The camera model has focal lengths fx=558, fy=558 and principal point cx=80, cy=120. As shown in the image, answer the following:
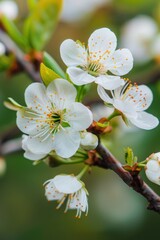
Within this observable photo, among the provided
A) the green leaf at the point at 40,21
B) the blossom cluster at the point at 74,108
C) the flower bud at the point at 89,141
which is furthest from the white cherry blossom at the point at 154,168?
the green leaf at the point at 40,21

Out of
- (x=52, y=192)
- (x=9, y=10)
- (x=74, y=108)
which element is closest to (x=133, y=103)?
(x=74, y=108)

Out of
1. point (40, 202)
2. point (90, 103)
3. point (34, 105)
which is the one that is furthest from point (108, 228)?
point (34, 105)

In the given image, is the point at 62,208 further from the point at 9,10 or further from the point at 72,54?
the point at 72,54

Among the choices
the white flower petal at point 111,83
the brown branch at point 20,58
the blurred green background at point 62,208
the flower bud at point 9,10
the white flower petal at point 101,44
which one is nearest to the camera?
the white flower petal at point 111,83

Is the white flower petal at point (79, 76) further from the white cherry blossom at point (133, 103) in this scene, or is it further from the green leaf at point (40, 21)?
the green leaf at point (40, 21)

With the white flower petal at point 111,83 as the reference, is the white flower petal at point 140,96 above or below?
below

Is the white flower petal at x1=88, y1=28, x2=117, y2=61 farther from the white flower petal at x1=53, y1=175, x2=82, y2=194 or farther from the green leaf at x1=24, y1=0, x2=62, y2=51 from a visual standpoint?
the green leaf at x1=24, y1=0, x2=62, y2=51
